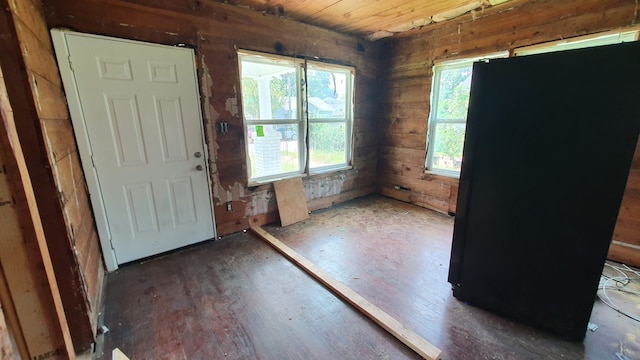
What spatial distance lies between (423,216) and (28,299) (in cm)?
372

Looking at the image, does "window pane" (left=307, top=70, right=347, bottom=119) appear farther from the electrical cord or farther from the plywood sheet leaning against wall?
the electrical cord

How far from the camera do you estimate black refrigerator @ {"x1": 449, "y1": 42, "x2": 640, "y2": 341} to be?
1.40m

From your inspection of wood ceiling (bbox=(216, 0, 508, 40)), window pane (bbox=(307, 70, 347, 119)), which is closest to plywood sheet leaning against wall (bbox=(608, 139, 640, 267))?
A: wood ceiling (bbox=(216, 0, 508, 40))

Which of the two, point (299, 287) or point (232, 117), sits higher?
point (232, 117)

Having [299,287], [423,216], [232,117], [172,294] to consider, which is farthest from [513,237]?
[232,117]

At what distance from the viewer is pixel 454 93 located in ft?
11.5

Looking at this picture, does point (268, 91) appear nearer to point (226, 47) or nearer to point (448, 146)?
point (226, 47)

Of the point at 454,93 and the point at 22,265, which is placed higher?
the point at 454,93

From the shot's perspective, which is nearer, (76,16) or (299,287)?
(76,16)

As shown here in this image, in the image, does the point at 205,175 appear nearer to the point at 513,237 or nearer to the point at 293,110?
the point at 293,110

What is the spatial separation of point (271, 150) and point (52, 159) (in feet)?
6.89

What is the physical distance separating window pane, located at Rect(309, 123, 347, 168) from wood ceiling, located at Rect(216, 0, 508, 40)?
51.5 inches

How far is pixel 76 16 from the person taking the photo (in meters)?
2.03

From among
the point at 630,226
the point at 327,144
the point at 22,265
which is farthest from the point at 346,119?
the point at 22,265
